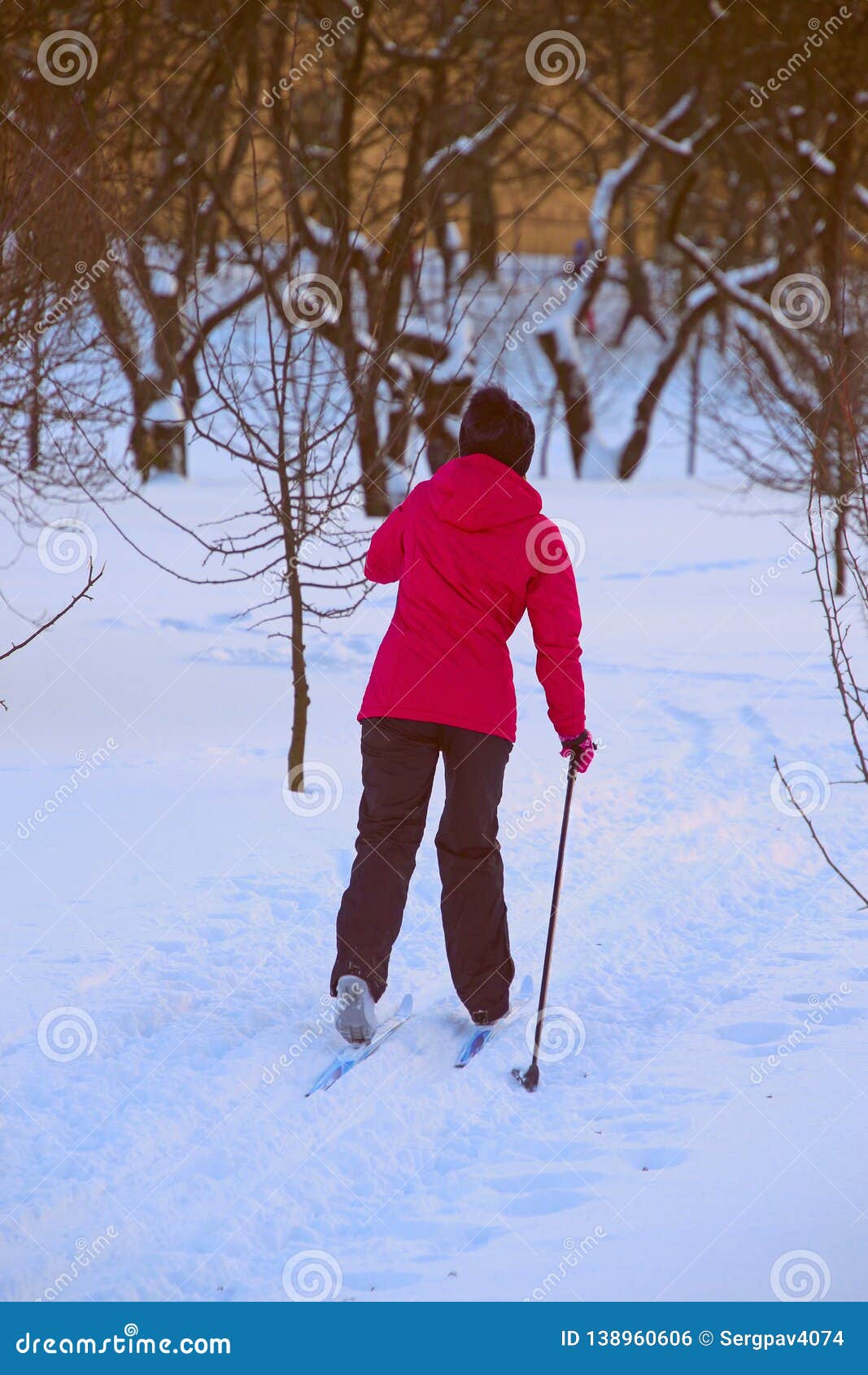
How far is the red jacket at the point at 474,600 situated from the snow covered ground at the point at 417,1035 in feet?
3.25

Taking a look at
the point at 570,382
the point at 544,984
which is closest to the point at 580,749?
the point at 544,984

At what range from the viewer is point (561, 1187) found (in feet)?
10.2

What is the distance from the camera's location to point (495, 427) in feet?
12.3

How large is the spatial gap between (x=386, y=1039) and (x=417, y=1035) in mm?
106

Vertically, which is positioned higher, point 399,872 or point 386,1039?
point 399,872

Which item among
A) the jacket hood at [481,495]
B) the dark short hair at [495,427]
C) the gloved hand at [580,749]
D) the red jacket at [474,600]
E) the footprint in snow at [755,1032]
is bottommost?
the footprint in snow at [755,1032]

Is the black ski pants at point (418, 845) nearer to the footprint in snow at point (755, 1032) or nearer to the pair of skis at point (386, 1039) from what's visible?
the pair of skis at point (386, 1039)

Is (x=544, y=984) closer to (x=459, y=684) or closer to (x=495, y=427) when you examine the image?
(x=459, y=684)

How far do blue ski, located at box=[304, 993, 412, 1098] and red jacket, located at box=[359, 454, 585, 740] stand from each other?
909 mm

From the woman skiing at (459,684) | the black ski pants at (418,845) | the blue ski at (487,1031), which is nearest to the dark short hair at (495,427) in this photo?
the woman skiing at (459,684)

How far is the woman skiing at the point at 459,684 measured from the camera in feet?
12.2

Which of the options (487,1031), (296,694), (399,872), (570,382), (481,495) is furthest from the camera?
(570,382)
